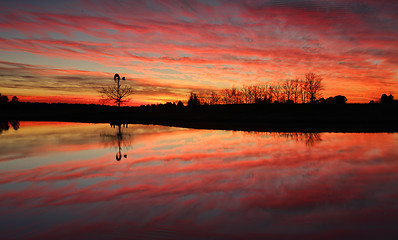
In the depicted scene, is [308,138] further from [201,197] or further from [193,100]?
[193,100]

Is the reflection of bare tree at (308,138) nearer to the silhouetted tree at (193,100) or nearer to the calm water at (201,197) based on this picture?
the calm water at (201,197)

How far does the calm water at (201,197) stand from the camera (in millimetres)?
4805

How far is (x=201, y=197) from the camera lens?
6.52 m

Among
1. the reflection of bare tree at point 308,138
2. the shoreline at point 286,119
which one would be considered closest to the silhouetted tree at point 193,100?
the shoreline at point 286,119

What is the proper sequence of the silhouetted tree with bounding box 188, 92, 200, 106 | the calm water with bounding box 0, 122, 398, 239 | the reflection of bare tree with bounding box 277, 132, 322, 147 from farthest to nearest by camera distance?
1. the silhouetted tree with bounding box 188, 92, 200, 106
2. the reflection of bare tree with bounding box 277, 132, 322, 147
3. the calm water with bounding box 0, 122, 398, 239

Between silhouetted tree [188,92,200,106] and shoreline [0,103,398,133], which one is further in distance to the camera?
silhouetted tree [188,92,200,106]

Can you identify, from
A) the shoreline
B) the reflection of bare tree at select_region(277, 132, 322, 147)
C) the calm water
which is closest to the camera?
the calm water

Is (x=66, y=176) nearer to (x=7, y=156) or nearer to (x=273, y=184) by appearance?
(x=7, y=156)

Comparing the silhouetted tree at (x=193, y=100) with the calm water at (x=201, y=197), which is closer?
the calm water at (x=201, y=197)

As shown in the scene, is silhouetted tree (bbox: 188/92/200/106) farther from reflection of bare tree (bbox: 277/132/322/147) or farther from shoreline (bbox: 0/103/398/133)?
reflection of bare tree (bbox: 277/132/322/147)

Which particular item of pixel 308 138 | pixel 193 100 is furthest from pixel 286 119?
pixel 193 100

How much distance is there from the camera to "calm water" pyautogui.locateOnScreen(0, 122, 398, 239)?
4.80 m

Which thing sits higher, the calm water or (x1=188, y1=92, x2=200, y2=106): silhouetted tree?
(x1=188, y1=92, x2=200, y2=106): silhouetted tree

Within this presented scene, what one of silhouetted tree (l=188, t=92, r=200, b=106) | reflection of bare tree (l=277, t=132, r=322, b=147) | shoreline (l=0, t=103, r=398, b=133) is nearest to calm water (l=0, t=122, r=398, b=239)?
reflection of bare tree (l=277, t=132, r=322, b=147)
